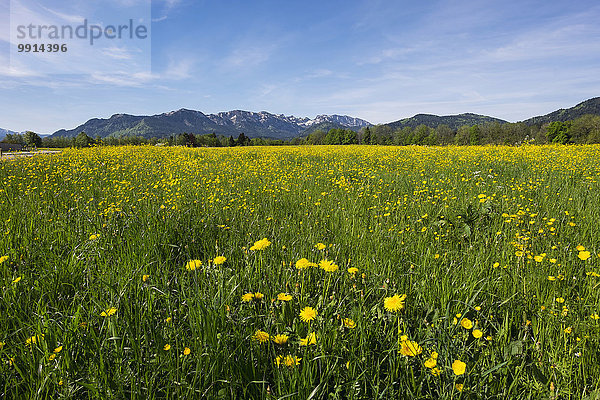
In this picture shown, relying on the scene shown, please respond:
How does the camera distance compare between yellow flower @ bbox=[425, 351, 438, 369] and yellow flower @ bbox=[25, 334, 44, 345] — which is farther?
yellow flower @ bbox=[25, 334, 44, 345]

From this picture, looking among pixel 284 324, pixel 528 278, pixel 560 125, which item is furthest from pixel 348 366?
pixel 560 125

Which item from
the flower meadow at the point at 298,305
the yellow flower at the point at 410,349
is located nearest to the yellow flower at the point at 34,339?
the flower meadow at the point at 298,305

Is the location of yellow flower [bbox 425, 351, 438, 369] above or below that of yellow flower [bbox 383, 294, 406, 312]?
below

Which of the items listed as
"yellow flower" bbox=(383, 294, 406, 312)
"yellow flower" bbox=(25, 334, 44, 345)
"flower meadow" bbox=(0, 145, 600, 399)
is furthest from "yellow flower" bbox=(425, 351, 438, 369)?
"yellow flower" bbox=(25, 334, 44, 345)

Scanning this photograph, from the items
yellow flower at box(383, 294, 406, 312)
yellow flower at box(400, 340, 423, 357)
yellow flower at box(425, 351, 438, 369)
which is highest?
yellow flower at box(383, 294, 406, 312)

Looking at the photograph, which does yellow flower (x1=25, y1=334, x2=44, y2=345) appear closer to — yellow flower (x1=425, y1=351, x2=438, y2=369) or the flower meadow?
the flower meadow

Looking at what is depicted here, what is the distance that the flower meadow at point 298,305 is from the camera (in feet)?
4.00

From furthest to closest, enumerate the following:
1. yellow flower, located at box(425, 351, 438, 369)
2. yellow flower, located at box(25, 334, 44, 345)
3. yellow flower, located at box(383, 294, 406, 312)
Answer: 1. yellow flower, located at box(383, 294, 406, 312)
2. yellow flower, located at box(25, 334, 44, 345)
3. yellow flower, located at box(425, 351, 438, 369)

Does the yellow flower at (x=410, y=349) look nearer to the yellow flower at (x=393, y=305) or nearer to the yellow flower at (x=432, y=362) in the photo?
the yellow flower at (x=432, y=362)

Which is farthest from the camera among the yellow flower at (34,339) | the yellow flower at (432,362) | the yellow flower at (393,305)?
the yellow flower at (393,305)

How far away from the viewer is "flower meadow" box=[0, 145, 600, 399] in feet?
4.00

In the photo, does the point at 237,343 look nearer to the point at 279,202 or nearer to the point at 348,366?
the point at 348,366

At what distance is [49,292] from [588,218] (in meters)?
5.32

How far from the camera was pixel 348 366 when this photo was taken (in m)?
1.24
